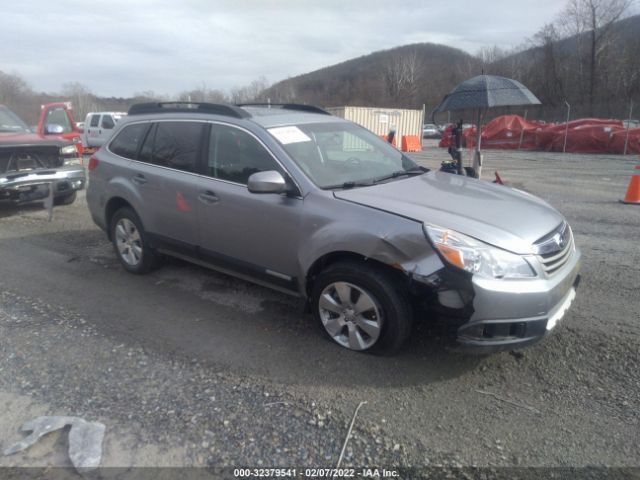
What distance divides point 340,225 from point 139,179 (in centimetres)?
249

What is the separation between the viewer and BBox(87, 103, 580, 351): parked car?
291 cm

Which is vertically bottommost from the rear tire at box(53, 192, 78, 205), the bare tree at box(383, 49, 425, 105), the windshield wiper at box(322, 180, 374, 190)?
the rear tire at box(53, 192, 78, 205)

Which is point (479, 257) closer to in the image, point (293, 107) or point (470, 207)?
point (470, 207)

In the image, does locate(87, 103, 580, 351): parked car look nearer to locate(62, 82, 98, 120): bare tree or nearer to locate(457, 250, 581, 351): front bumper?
locate(457, 250, 581, 351): front bumper

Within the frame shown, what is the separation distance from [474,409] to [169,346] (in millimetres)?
2246

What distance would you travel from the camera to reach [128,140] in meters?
5.08

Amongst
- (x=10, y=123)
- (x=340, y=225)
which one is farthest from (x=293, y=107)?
(x=10, y=123)

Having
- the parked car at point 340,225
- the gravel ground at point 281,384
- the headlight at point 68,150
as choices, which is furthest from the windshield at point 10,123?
the gravel ground at point 281,384

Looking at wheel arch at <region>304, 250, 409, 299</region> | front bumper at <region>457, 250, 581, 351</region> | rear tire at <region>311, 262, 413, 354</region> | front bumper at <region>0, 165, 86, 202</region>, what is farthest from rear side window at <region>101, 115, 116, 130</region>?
front bumper at <region>457, 250, 581, 351</region>

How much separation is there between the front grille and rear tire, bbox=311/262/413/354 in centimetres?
92

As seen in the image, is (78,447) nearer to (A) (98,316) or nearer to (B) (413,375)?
(A) (98,316)

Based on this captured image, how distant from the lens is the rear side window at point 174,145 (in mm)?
4326

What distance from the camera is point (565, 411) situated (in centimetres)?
281

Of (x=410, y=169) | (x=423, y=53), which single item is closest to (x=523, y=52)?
(x=423, y=53)
